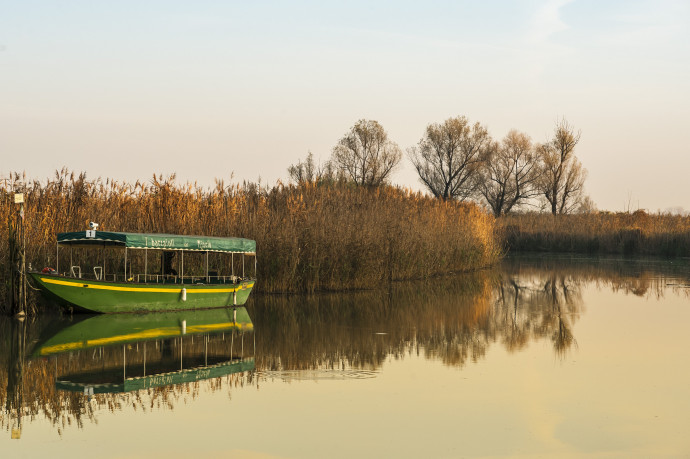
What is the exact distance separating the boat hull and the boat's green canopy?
0.91 m

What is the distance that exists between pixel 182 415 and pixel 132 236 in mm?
9679

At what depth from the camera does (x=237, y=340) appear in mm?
16141

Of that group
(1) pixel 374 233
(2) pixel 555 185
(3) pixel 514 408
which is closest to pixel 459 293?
(1) pixel 374 233

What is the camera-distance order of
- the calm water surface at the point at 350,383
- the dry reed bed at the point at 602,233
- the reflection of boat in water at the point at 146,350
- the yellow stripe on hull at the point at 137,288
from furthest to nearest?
the dry reed bed at the point at 602,233 → the yellow stripe on hull at the point at 137,288 → the reflection of boat in water at the point at 146,350 → the calm water surface at the point at 350,383

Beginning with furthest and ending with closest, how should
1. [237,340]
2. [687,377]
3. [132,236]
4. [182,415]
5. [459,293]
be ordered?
[459,293], [132,236], [237,340], [687,377], [182,415]

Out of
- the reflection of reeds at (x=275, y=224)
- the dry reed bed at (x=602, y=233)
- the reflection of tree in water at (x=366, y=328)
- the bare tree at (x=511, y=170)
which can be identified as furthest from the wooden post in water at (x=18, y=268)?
the bare tree at (x=511, y=170)

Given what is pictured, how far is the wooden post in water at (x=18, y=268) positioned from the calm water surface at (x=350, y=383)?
3.40 ft

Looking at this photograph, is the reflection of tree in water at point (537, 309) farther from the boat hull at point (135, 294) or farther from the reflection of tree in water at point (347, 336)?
the boat hull at point (135, 294)

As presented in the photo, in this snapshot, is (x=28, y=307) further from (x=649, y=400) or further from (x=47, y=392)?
(x=649, y=400)

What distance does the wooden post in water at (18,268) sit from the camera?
18.9 m

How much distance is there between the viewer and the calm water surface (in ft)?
29.3

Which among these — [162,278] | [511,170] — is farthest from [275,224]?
[511,170]

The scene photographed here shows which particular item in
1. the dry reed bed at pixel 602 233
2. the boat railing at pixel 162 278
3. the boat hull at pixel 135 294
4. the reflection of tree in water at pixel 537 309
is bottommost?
the reflection of tree in water at pixel 537 309

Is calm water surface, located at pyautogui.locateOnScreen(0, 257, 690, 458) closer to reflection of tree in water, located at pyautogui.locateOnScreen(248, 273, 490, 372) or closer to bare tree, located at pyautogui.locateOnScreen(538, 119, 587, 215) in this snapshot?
reflection of tree in water, located at pyautogui.locateOnScreen(248, 273, 490, 372)
